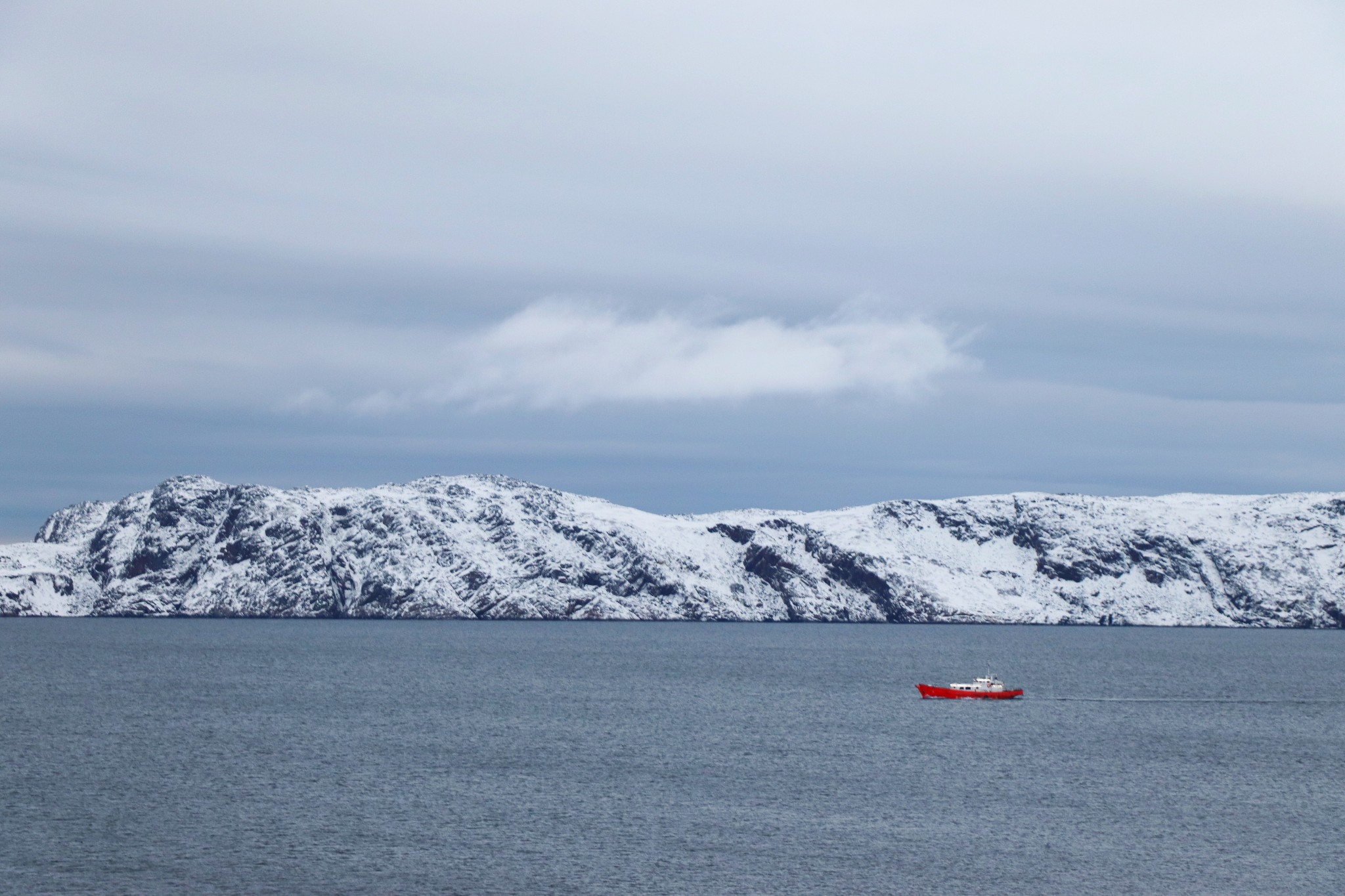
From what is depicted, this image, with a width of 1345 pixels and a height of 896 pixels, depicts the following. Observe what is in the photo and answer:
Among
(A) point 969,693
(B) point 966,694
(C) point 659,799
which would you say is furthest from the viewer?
(A) point 969,693

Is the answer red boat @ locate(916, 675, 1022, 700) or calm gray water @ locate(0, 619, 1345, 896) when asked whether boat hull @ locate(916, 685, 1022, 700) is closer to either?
red boat @ locate(916, 675, 1022, 700)

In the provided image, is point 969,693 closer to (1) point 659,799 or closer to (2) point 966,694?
(2) point 966,694

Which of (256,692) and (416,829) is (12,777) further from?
(256,692)

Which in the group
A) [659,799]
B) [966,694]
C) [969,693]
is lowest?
[659,799]

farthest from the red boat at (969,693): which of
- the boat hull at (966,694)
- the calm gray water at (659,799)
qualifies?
the calm gray water at (659,799)

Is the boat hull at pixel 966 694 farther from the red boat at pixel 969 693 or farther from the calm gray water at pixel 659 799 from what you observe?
the calm gray water at pixel 659 799

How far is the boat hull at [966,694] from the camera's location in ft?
569

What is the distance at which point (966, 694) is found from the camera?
570 feet

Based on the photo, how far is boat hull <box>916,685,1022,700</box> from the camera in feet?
569

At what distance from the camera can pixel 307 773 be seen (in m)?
101

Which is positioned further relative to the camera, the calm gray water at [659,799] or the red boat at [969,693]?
the red boat at [969,693]

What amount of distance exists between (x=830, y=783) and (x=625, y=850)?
87.2 feet

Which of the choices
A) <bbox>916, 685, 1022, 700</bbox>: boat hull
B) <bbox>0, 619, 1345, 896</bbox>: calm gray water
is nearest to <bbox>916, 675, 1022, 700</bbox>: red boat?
<bbox>916, 685, 1022, 700</bbox>: boat hull

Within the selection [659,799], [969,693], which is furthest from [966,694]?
[659,799]
